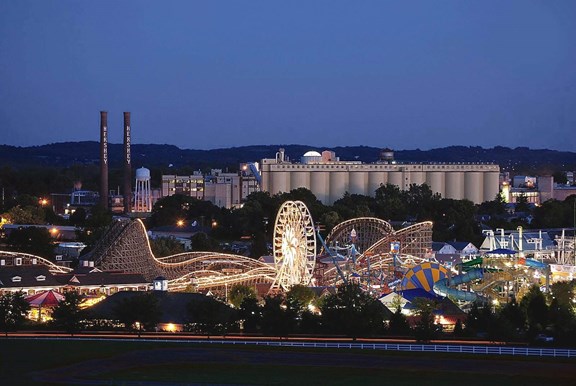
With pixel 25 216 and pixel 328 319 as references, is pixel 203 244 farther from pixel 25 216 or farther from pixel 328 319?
pixel 328 319

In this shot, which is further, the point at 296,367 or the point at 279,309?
the point at 279,309

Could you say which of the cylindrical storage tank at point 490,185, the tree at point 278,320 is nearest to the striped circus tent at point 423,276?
the tree at point 278,320

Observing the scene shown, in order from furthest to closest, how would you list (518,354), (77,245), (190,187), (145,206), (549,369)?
(190,187)
(145,206)
(77,245)
(518,354)
(549,369)

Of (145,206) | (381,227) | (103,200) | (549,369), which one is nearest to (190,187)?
(145,206)

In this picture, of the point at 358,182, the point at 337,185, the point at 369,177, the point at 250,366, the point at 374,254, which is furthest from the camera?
the point at 369,177

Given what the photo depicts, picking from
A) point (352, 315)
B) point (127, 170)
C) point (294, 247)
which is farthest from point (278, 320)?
point (127, 170)

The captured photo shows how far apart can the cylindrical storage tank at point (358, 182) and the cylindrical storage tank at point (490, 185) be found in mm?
Answer: 17695

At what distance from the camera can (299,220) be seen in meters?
73.9

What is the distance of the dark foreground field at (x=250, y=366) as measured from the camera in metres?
45.2

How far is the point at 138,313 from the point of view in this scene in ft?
193

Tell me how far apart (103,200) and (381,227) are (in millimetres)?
70268

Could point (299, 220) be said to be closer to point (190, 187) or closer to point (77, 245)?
point (77, 245)

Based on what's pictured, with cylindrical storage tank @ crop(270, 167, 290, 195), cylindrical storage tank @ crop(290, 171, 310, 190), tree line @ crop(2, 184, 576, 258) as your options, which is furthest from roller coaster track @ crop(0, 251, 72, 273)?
cylindrical storage tank @ crop(290, 171, 310, 190)

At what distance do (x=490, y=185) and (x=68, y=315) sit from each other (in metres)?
135
